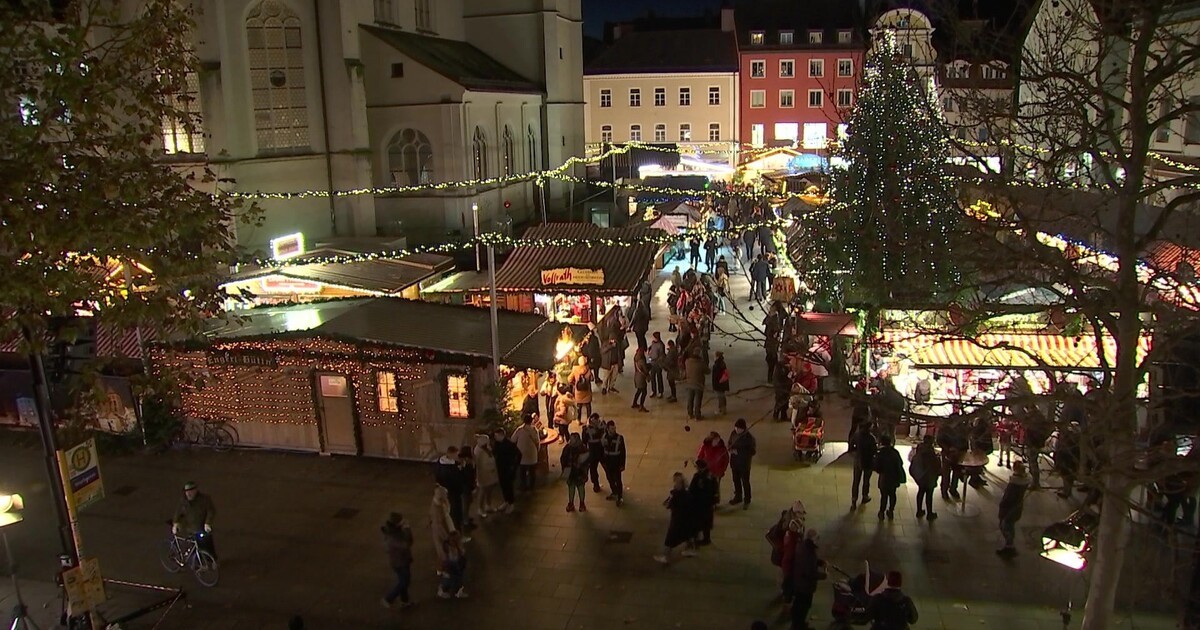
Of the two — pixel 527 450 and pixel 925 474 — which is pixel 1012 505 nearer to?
pixel 925 474

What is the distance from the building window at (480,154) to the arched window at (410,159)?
5.98 feet

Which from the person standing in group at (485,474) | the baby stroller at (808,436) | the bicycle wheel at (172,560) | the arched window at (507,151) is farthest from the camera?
the arched window at (507,151)

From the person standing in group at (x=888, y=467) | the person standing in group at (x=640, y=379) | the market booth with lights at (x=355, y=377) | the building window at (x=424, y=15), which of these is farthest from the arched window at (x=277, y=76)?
the person standing in group at (x=888, y=467)

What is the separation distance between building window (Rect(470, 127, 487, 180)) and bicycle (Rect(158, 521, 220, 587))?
23.4 meters

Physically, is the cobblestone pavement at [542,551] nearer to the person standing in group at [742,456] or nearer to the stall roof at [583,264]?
the person standing in group at [742,456]

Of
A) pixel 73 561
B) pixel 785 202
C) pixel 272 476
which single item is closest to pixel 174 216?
pixel 73 561

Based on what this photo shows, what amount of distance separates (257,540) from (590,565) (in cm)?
487

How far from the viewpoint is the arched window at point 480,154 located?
34.0 metres

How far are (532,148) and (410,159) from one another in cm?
825

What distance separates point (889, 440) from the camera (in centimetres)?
Answer: 1221

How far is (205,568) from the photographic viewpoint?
11.5 m

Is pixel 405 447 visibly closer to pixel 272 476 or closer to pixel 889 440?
pixel 272 476

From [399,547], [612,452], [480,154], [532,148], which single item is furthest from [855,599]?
[532,148]

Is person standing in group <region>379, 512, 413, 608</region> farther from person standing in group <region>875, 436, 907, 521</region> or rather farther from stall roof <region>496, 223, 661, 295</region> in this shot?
stall roof <region>496, 223, 661, 295</region>
